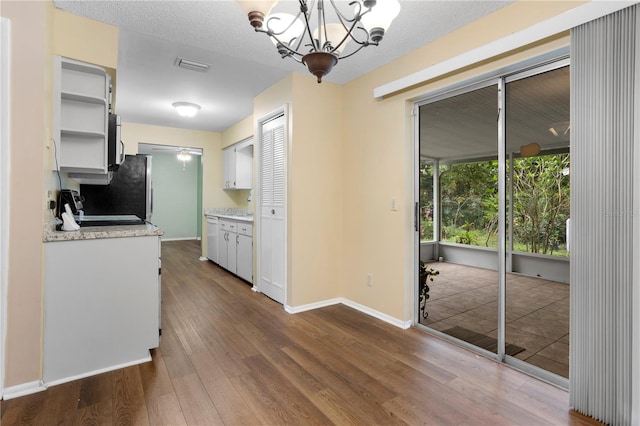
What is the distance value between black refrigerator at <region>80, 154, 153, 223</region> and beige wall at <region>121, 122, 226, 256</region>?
3.24 feet

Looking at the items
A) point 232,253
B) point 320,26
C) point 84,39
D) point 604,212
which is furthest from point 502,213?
point 232,253

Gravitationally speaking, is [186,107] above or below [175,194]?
above

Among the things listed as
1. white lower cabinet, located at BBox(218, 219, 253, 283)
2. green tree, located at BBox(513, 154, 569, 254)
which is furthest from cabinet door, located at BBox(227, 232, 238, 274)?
green tree, located at BBox(513, 154, 569, 254)

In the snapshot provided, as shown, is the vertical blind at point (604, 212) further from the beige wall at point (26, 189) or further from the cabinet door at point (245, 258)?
the cabinet door at point (245, 258)

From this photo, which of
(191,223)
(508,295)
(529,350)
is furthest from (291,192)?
(191,223)

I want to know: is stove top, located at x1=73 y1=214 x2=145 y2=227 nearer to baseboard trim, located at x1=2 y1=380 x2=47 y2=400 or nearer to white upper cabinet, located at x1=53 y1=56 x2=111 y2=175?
white upper cabinet, located at x1=53 y1=56 x2=111 y2=175

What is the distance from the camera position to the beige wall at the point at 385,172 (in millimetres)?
2607

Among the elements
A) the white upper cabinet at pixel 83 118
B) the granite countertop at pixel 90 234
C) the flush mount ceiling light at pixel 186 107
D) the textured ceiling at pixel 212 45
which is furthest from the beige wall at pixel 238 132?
the granite countertop at pixel 90 234

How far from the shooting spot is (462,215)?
2.74 meters

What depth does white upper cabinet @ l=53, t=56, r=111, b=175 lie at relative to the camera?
2.48 metres

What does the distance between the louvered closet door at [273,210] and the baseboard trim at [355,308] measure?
0.92 ft

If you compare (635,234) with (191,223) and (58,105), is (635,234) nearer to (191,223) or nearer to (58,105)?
(58,105)

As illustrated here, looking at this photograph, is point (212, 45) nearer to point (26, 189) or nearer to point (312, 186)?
point (312, 186)

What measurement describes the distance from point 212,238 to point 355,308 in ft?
11.3
